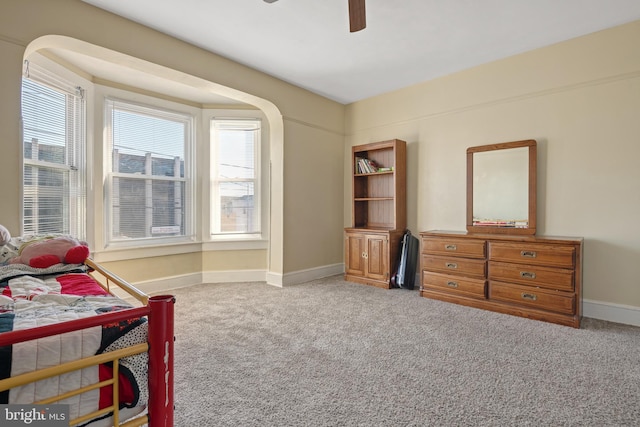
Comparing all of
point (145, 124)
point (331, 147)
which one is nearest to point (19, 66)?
point (145, 124)

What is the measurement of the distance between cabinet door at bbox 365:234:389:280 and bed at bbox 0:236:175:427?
3.30m

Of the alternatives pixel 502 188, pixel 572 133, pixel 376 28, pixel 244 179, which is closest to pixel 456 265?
pixel 502 188

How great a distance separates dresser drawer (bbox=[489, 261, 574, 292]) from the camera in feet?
9.09

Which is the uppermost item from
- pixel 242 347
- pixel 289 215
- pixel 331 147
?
pixel 331 147

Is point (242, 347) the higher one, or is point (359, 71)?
point (359, 71)

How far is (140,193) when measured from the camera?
3.98 meters

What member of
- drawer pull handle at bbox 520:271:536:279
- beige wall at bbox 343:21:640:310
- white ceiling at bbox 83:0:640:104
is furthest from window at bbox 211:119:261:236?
drawer pull handle at bbox 520:271:536:279

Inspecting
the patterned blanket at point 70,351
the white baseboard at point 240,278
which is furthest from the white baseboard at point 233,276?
the patterned blanket at point 70,351

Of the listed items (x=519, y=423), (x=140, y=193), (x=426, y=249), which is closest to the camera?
(x=519, y=423)

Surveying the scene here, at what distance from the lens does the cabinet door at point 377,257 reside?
4091mm

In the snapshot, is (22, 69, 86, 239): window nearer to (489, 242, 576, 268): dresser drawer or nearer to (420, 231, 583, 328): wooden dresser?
(420, 231, 583, 328): wooden dresser

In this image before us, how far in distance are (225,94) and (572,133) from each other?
363 centimetres

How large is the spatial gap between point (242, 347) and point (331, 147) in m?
3.23

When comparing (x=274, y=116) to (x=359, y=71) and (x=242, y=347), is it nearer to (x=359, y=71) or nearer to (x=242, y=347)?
(x=359, y=71)
